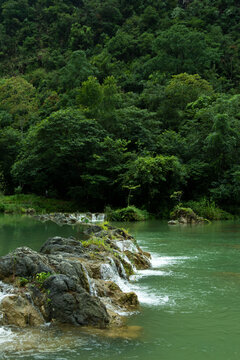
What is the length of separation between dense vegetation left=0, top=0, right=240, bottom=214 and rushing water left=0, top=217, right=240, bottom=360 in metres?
18.7

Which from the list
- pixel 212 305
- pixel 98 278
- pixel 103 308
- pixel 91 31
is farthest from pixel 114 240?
pixel 91 31

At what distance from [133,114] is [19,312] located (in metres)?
32.4

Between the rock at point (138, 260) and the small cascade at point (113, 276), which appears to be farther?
the rock at point (138, 260)

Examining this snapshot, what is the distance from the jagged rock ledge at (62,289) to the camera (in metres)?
6.67

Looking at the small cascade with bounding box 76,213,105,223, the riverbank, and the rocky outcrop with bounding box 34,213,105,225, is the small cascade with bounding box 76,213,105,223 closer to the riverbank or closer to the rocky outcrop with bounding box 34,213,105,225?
the rocky outcrop with bounding box 34,213,105,225

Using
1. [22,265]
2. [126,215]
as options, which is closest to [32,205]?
[126,215]

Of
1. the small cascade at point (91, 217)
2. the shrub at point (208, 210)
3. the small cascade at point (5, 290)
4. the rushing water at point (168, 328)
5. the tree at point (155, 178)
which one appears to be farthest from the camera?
the tree at point (155, 178)

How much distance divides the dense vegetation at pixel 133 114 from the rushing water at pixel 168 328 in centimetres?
1871

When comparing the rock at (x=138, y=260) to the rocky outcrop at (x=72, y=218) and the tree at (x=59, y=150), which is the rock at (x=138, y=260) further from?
the tree at (x=59, y=150)

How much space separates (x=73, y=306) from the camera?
22.3 ft

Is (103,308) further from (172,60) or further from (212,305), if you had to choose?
(172,60)

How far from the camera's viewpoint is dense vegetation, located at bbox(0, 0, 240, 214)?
3219cm

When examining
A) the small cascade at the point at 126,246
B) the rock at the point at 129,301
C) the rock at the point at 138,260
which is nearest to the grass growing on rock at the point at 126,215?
the small cascade at the point at 126,246

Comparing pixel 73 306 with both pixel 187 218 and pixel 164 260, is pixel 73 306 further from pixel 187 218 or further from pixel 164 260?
pixel 187 218
